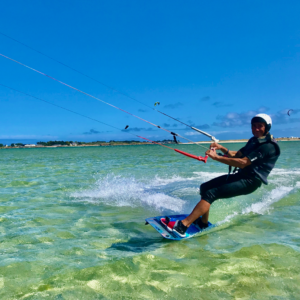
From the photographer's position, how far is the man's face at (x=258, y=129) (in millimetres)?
5426

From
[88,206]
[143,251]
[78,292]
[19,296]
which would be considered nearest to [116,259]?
[143,251]

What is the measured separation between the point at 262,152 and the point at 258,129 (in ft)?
1.51

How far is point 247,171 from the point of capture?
18.6 ft

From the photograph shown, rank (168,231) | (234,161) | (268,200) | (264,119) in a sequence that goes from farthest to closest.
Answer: (268,200), (168,231), (264,119), (234,161)

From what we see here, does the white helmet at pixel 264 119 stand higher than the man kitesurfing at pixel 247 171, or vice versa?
the white helmet at pixel 264 119

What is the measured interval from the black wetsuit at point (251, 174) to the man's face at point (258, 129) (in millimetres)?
110

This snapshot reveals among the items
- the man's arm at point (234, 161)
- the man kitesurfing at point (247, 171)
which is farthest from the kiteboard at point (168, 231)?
the man's arm at point (234, 161)

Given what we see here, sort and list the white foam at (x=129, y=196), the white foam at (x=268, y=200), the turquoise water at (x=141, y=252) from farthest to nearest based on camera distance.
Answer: the white foam at (x=129, y=196), the white foam at (x=268, y=200), the turquoise water at (x=141, y=252)

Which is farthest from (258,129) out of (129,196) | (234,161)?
(129,196)

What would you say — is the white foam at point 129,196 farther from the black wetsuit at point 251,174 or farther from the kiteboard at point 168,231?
the black wetsuit at point 251,174

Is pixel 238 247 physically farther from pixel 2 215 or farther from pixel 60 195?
pixel 60 195

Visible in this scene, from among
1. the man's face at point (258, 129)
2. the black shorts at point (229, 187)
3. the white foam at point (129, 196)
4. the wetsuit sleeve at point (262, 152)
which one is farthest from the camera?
the white foam at point (129, 196)

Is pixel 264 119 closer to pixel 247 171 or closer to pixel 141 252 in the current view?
pixel 247 171

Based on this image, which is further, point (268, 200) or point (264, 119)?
point (268, 200)
